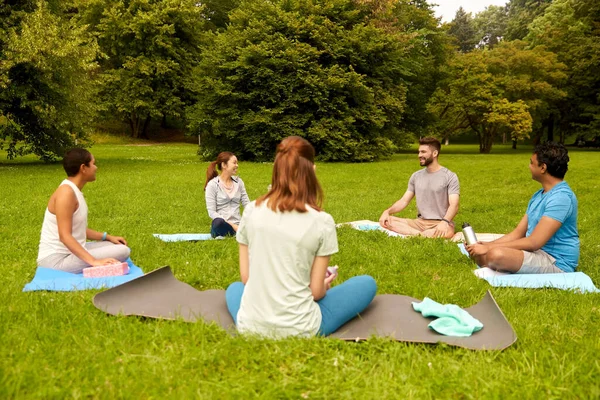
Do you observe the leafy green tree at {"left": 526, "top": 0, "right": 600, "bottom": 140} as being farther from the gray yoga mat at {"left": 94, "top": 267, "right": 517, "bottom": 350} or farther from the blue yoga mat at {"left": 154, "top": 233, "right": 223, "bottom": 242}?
the gray yoga mat at {"left": 94, "top": 267, "right": 517, "bottom": 350}

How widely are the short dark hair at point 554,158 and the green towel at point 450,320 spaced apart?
2.22m

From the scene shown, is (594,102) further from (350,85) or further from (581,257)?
(581,257)

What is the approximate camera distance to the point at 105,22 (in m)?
40.1

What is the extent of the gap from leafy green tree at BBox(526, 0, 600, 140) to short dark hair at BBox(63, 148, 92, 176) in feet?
131

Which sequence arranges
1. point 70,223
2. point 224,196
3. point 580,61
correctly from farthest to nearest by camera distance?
point 580,61
point 224,196
point 70,223

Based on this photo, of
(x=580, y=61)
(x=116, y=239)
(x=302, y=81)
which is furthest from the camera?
(x=580, y=61)

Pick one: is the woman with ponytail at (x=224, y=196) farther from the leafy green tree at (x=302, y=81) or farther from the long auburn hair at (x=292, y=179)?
the leafy green tree at (x=302, y=81)

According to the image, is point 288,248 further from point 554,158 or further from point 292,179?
point 554,158

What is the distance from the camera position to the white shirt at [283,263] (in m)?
3.52

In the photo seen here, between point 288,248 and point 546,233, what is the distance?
10.8ft

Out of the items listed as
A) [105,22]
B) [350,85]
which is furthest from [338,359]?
[105,22]

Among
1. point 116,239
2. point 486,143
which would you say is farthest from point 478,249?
point 486,143

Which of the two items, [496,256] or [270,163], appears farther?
[270,163]

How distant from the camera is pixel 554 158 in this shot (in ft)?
18.2
